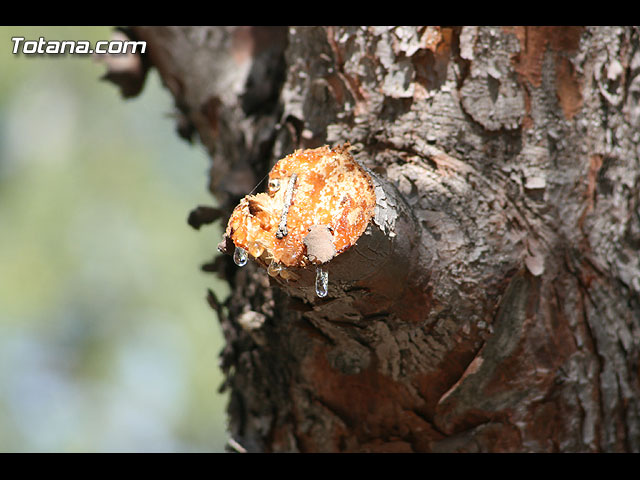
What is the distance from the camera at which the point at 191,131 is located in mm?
1771

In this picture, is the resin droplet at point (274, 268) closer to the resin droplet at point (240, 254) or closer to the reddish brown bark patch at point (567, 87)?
the resin droplet at point (240, 254)

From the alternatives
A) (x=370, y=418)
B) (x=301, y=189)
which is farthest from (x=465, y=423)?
(x=301, y=189)

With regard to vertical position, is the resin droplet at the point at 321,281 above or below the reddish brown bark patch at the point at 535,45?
below

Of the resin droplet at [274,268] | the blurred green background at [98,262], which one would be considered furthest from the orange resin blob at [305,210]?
the blurred green background at [98,262]

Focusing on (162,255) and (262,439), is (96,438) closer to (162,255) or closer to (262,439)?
(162,255)

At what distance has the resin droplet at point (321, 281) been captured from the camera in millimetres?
818

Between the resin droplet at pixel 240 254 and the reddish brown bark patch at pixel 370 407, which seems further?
the reddish brown bark patch at pixel 370 407

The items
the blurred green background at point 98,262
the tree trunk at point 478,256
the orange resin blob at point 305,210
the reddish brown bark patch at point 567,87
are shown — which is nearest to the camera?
the orange resin blob at point 305,210

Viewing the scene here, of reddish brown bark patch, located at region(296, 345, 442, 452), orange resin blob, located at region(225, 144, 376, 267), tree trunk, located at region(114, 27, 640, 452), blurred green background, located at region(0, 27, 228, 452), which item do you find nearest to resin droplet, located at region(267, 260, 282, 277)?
orange resin blob, located at region(225, 144, 376, 267)

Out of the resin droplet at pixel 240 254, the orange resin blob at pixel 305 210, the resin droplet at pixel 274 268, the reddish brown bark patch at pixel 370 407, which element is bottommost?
the reddish brown bark patch at pixel 370 407

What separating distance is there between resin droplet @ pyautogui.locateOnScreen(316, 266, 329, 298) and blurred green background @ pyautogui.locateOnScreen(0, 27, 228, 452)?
3166 millimetres

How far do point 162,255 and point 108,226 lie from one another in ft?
1.45

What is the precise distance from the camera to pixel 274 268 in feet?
2.69

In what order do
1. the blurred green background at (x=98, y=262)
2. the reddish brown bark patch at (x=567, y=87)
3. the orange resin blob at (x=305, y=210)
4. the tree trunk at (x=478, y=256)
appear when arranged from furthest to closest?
the blurred green background at (x=98, y=262) → the reddish brown bark patch at (x=567, y=87) → the tree trunk at (x=478, y=256) → the orange resin blob at (x=305, y=210)
